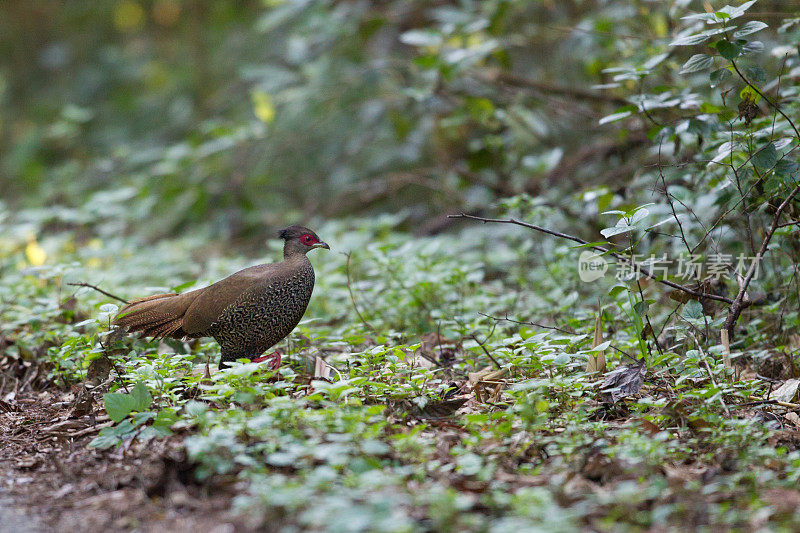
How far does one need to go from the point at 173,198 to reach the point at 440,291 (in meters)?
4.40

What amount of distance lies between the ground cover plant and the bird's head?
0.53 meters

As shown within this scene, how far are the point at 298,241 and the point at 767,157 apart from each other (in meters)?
2.44

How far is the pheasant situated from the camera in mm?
4027

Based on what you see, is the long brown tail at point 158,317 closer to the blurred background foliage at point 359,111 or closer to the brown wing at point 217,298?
the brown wing at point 217,298

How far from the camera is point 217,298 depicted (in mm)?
4082

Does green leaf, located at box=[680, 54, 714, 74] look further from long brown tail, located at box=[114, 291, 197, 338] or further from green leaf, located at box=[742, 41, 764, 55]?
long brown tail, located at box=[114, 291, 197, 338]

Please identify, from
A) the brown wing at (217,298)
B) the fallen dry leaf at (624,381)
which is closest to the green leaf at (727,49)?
the fallen dry leaf at (624,381)

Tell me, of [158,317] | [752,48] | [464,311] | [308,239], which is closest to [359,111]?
[464,311]

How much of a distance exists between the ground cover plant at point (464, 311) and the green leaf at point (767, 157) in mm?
111

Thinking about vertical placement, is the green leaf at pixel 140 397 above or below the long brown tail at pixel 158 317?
above

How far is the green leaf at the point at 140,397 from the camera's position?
10.4ft

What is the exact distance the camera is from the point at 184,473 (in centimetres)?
278

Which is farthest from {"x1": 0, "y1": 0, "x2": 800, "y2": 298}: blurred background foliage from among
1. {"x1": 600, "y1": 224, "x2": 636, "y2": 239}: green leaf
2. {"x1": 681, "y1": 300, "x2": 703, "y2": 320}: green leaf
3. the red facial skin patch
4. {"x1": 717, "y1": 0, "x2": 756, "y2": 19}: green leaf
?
the red facial skin patch

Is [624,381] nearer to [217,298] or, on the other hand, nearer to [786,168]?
[786,168]
